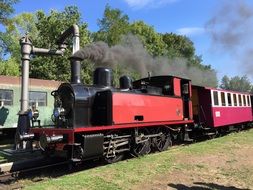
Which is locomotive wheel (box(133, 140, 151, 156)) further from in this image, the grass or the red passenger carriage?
the red passenger carriage

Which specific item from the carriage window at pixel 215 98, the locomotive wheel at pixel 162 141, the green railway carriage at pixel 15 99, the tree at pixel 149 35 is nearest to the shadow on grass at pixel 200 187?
the locomotive wheel at pixel 162 141

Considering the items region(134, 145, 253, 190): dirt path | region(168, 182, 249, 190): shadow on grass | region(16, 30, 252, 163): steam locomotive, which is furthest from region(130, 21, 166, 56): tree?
region(168, 182, 249, 190): shadow on grass

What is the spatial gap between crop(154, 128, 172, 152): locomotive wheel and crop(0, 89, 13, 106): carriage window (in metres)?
8.97

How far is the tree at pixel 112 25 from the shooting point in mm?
41666

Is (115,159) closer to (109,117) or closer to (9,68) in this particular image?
(109,117)

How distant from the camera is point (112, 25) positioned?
4303cm

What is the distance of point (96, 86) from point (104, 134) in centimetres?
162

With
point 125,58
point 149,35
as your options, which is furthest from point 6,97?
point 149,35

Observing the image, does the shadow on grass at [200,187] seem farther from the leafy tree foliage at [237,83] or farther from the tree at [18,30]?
the leafy tree foliage at [237,83]

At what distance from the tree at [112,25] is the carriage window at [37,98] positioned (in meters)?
21.0

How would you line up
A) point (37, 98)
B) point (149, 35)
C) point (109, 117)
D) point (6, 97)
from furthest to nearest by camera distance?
1. point (149, 35)
2. point (37, 98)
3. point (6, 97)
4. point (109, 117)

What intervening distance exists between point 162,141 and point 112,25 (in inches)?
1187

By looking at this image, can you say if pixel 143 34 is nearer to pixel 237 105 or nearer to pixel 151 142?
pixel 237 105

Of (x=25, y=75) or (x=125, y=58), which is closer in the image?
(x=25, y=75)
